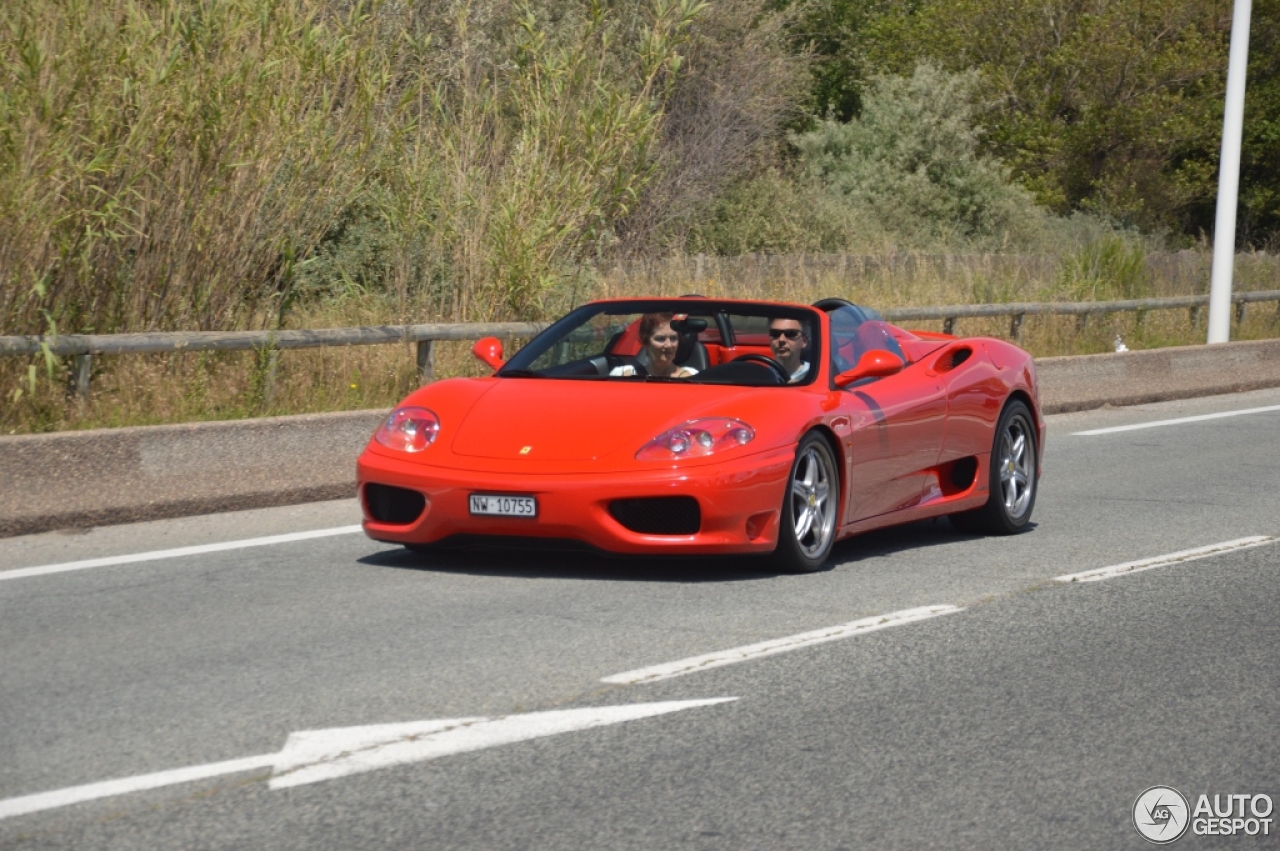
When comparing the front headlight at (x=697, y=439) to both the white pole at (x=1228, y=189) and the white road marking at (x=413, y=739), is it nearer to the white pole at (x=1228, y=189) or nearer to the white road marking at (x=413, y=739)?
the white road marking at (x=413, y=739)

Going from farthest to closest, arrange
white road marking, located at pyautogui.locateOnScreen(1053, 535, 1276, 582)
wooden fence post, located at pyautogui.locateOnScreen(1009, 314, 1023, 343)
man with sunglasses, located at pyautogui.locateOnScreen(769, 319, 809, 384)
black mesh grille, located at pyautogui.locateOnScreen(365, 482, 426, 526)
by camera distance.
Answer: wooden fence post, located at pyautogui.locateOnScreen(1009, 314, 1023, 343), man with sunglasses, located at pyautogui.locateOnScreen(769, 319, 809, 384), white road marking, located at pyautogui.locateOnScreen(1053, 535, 1276, 582), black mesh grille, located at pyautogui.locateOnScreen(365, 482, 426, 526)

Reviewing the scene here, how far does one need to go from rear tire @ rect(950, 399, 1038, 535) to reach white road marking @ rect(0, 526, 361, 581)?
3.24m

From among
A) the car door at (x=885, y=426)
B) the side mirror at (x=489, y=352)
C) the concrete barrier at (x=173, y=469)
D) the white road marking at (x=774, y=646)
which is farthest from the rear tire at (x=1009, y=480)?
the concrete barrier at (x=173, y=469)

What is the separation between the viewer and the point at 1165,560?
8.95m

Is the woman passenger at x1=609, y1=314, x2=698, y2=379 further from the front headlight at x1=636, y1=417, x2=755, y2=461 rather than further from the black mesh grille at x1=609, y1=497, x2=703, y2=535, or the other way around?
the black mesh grille at x1=609, y1=497, x2=703, y2=535

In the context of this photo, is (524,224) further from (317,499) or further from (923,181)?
(923,181)

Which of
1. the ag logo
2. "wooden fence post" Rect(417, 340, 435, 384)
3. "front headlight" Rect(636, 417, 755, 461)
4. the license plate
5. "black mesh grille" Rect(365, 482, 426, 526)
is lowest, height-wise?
the ag logo

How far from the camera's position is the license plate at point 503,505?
765cm

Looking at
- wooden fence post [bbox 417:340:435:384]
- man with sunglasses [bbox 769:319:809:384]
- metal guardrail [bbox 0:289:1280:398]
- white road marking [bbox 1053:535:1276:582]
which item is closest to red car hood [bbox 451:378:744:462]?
man with sunglasses [bbox 769:319:809:384]

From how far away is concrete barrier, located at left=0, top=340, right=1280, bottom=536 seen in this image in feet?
30.4

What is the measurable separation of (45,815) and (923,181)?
32163mm

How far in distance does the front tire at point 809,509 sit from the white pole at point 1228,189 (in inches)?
561

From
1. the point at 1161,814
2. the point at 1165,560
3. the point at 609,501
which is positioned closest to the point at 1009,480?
the point at 1165,560

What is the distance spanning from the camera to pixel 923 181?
116ft
